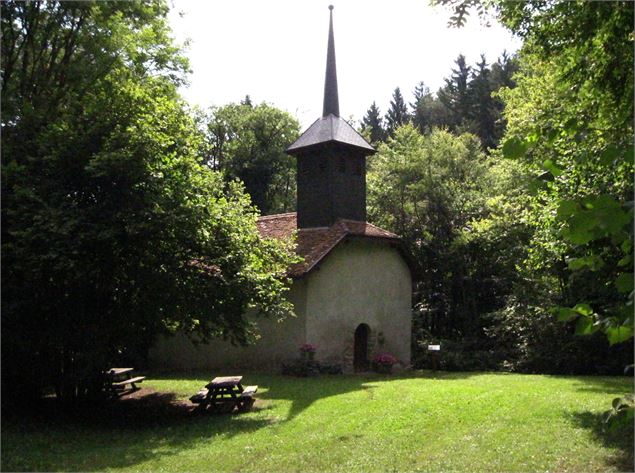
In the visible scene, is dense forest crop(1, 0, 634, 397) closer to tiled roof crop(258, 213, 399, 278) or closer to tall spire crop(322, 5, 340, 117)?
tiled roof crop(258, 213, 399, 278)

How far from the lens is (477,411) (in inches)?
475

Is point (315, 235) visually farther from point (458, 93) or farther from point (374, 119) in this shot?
point (374, 119)

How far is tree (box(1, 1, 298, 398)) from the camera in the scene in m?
12.4

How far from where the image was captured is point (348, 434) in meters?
10.8

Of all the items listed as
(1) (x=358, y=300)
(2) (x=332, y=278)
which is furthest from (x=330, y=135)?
(1) (x=358, y=300)

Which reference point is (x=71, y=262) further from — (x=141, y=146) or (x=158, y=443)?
(x=158, y=443)

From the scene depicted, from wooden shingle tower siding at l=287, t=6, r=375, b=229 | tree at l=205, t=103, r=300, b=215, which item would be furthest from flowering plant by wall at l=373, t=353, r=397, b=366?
tree at l=205, t=103, r=300, b=215

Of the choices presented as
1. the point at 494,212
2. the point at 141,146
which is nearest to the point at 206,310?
the point at 141,146

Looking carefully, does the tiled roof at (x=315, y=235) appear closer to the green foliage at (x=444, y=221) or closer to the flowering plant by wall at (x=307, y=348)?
the flowering plant by wall at (x=307, y=348)

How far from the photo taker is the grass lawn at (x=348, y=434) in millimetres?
9016

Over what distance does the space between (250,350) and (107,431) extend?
32.4 feet

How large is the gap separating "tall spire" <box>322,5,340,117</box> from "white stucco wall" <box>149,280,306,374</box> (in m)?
7.35

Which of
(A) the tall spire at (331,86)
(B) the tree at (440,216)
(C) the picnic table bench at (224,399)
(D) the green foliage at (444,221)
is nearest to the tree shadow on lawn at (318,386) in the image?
(C) the picnic table bench at (224,399)

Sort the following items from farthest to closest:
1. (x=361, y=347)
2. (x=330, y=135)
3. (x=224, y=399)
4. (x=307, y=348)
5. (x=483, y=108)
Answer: (x=483, y=108) < (x=361, y=347) < (x=330, y=135) < (x=307, y=348) < (x=224, y=399)
